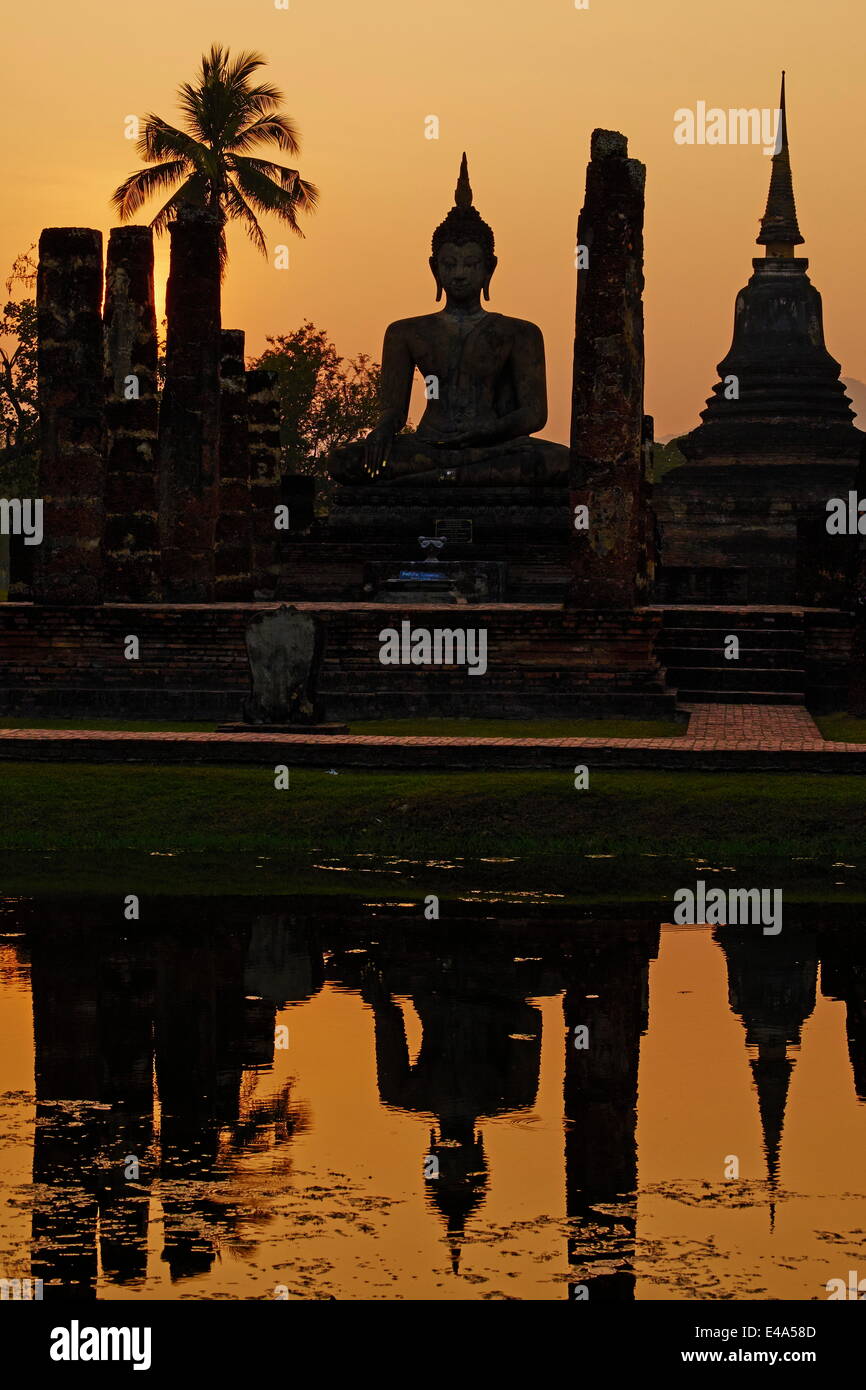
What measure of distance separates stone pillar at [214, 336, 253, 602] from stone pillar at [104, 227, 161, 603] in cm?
188

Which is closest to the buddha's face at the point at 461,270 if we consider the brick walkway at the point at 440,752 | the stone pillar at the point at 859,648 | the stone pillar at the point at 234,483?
the stone pillar at the point at 234,483

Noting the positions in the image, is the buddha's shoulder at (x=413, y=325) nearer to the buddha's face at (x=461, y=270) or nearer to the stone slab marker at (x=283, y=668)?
the buddha's face at (x=461, y=270)

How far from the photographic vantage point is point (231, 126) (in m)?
44.8

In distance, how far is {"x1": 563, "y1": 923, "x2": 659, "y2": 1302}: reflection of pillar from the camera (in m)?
5.98

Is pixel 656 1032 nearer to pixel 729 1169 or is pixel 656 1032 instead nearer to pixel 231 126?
pixel 729 1169

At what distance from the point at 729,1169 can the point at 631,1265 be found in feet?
2.93

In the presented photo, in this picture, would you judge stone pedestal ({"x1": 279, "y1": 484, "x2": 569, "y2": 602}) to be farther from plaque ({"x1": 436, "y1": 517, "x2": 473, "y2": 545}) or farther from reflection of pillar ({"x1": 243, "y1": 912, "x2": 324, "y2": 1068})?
reflection of pillar ({"x1": 243, "y1": 912, "x2": 324, "y2": 1068})

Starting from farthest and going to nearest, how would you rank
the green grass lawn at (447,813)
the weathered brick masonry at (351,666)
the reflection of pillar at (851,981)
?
the weathered brick masonry at (351,666), the green grass lawn at (447,813), the reflection of pillar at (851,981)

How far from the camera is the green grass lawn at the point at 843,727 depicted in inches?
685

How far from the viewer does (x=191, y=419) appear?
2422 centimetres

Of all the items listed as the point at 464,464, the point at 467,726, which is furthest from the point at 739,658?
the point at 464,464

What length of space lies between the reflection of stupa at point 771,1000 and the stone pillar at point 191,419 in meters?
14.0
